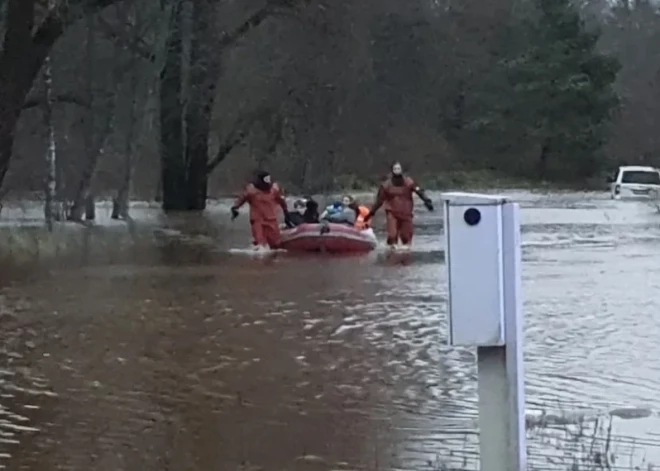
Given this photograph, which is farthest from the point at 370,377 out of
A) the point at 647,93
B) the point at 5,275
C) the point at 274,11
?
the point at 647,93

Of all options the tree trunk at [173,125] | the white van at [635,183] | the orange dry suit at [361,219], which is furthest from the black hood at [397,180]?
the white van at [635,183]

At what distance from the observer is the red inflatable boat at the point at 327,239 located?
26266 mm

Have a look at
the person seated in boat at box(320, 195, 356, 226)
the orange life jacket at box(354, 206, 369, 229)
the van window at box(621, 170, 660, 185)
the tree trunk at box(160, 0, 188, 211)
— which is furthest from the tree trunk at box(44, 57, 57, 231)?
the van window at box(621, 170, 660, 185)

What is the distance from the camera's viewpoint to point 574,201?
2237 inches

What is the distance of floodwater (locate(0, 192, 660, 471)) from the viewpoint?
8648 mm

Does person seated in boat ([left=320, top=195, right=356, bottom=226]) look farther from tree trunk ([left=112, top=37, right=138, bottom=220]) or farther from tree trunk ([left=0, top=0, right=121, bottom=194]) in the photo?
tree trunk ([left=112, top=37, right=138, bottom=220])

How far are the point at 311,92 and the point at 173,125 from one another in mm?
4314

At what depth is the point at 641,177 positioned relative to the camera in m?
56.6

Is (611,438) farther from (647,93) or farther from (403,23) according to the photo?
(647,93)

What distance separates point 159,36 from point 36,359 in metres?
27.8

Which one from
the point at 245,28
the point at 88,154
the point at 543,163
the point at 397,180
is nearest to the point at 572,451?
the point at 397,180

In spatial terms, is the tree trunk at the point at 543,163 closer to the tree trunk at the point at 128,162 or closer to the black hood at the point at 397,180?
the tree trunk at the point at 128,162

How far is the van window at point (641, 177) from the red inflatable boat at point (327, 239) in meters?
30.3

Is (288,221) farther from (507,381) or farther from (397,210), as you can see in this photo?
(507,381)
